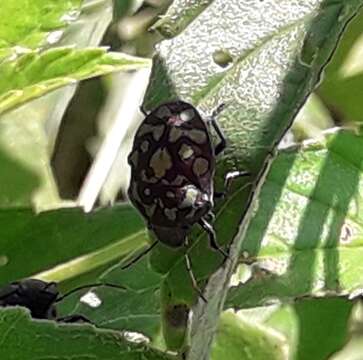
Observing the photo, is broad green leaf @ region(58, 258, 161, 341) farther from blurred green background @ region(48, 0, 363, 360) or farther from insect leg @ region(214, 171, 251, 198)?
insect leg @ region(214, 171, 251, 198)

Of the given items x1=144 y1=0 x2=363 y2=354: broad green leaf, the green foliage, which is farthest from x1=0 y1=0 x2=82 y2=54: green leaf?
x1=144 y1=0 x2=363 y2=354: broad green leaf

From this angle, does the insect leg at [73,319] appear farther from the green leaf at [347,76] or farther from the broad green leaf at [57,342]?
the green leaf at [347,76]

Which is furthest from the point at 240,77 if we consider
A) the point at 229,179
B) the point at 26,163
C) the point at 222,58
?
the point at 26,163

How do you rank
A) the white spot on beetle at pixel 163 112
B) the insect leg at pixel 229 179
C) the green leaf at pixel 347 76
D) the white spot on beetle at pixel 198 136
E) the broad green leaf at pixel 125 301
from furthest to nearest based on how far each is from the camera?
the green leaf at pixel 347 76, the broad green leaf at pixel 125 301, the white spot on beetle at pixel 198 136, the white spot on beetle at pixel 163 112, the insect leg at pixel 229 179

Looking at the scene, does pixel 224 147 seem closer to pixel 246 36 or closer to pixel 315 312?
pixel 246 36

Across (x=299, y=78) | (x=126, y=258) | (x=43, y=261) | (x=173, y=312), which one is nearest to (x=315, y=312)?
(x=126, y=258)

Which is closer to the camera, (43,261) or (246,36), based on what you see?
(246,36)

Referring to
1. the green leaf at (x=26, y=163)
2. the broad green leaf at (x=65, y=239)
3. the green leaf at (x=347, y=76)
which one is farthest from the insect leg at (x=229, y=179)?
the green leaf at (x=347, y=76)
